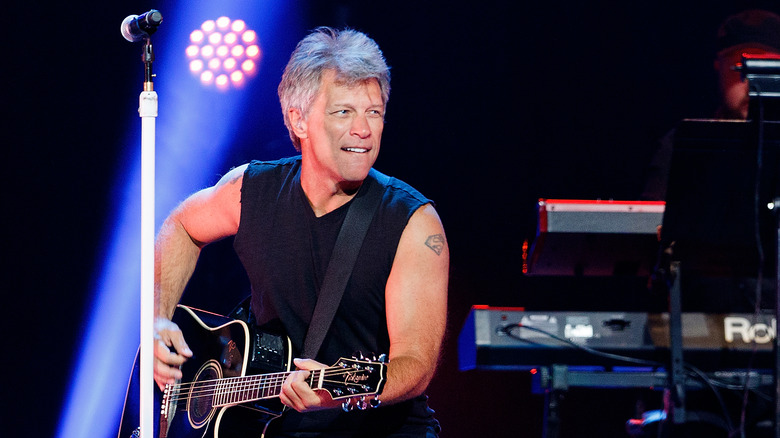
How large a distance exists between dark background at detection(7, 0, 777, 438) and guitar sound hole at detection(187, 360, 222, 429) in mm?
2353

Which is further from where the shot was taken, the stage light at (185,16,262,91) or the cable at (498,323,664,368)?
the stage light at (185,16,262,91)

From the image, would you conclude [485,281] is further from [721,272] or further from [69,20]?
[69,20]

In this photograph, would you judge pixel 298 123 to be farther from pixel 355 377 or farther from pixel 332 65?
pixel 355 377

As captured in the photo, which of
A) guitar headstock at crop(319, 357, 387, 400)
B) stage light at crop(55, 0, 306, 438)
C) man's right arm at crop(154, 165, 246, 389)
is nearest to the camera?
guitar headstock at crop(319, 357, 387, 400)

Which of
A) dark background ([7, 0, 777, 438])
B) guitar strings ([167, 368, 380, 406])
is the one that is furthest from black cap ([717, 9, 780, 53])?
guitar strings ([167, 368, 380, 406])

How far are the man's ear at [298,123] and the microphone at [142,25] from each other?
1.05m

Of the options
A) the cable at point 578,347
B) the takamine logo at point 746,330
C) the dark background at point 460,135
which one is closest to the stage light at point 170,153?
the dark background at point 460,135

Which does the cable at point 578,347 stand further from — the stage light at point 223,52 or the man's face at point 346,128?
the stage light at point 223,52

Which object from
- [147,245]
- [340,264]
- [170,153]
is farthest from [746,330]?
[170,153]

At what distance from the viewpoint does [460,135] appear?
5.68m

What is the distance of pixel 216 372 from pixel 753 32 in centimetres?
363

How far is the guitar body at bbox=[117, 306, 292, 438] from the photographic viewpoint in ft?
10.8

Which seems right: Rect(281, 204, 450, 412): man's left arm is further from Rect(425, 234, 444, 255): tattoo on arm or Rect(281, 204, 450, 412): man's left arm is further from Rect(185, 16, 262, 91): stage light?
Rect(185, 16, 262, 91): stage light

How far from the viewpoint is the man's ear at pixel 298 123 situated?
391 cm
